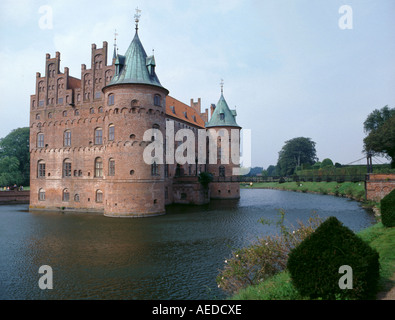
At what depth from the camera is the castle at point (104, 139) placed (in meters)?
25.4

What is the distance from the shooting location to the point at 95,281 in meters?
10.4

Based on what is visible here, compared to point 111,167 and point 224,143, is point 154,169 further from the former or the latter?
point 224,143

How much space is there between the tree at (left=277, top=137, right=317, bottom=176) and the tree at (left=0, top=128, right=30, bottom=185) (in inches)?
2934

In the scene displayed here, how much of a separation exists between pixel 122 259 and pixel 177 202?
2338 cm

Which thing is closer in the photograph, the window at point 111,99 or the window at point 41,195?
the window at point 111,99

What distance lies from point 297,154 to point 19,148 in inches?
3123

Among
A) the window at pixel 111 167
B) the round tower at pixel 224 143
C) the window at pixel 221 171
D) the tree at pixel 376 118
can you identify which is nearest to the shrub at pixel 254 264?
the window at pixel 111 167

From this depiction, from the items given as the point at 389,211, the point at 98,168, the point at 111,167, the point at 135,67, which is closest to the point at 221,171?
the point at 98,168

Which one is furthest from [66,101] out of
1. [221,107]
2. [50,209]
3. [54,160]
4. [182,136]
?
[221,107]

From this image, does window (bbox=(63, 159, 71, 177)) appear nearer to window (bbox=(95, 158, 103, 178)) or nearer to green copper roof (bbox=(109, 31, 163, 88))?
window (bbox=(95, 158, 103, 178))

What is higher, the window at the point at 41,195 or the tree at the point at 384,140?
the tree at the point at 384,140

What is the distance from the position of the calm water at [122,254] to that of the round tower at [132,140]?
2149 millimetres

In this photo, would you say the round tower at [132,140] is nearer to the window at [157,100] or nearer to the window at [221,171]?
the window at [157,100]
